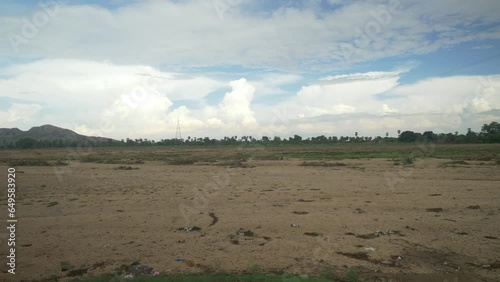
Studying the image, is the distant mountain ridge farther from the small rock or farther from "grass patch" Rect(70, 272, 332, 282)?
"grass patch" Rect(70, 272, 332, 282)

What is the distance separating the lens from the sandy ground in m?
8.79

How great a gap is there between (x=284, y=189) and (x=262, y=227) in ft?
27.8

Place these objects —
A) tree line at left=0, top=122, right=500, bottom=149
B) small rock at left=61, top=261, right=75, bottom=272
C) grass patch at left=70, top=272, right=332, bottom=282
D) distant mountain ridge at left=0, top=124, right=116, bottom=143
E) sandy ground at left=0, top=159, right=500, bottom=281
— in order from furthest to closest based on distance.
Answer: distant mountain ridge at left=0, top=124, right=116, bottom=143, tree line at left=0, top=122, right=500, bottom=149, sandy ground at left=0, top=159, right=500, bottom=281, small rock at left=61, top=261, right=75, bottom=272, grass patch at left=70, top=272, right=332, bottom=282

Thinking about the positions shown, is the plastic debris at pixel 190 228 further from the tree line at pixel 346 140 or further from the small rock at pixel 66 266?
the tree line at pixel 346 140

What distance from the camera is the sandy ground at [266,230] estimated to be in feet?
28.8

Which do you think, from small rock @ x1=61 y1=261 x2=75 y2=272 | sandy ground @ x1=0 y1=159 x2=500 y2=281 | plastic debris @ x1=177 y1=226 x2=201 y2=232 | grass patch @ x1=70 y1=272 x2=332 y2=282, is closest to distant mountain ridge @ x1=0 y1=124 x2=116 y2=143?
sandy ground @ x1=0 y1=159 x2=500 y2=281

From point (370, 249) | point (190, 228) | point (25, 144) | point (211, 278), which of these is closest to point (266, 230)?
point (190, 228)

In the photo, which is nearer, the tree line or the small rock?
the small rock

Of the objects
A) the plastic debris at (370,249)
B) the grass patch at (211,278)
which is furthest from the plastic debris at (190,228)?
A: the plastic debris at (370,249)

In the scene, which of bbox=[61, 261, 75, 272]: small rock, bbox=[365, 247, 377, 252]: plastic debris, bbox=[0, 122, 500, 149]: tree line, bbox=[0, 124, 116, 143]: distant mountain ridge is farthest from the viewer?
bbox=[0, 124, 116, 143]: distant mountain ridge

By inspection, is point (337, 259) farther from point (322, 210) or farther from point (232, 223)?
point (322, 210)

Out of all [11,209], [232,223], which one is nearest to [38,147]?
[11,209]

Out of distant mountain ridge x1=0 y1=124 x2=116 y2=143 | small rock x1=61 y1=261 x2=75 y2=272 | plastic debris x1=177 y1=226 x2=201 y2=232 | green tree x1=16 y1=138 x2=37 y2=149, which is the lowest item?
small rock x1=61 y1=261 x2=75 y2=272

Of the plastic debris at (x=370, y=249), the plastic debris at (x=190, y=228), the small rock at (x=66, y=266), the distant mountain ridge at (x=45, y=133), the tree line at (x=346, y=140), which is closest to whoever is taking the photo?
the small rock at (x=66, y=266)
